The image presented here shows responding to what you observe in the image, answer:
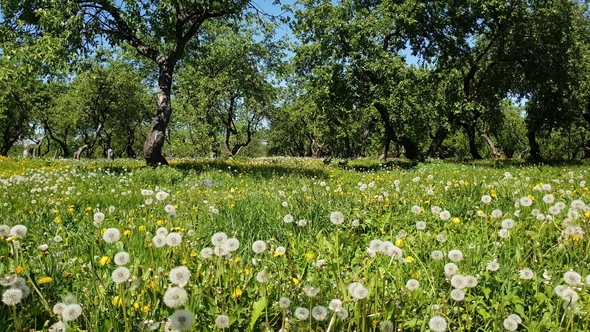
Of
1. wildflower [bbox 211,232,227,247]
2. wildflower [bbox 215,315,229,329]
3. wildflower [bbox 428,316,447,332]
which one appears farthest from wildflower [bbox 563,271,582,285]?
wildflower [bbox 211,232,227,247]

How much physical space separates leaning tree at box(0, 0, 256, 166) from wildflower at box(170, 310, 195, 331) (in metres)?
12.2

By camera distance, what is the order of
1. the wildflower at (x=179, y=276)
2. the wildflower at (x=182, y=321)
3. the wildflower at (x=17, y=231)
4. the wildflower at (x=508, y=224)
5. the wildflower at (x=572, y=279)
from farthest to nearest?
1. the wildflower at (x=508, y=224)
2. the wildflower at (x=17, y=231)
3. the wildflower at (x=572, y=279)
4. the wildflower at (x=179, y=276)
5. the wildflower at (x=182, y=321)

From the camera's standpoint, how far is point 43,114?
172 feet

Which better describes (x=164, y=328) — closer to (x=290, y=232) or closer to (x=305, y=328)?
(x=305, y=328)

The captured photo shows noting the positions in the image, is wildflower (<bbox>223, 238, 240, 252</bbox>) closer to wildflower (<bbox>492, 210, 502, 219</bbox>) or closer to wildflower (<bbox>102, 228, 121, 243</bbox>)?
wildflower (<bbox>102, 228, 121, 243</bbox>)

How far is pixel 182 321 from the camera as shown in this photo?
5.74ft

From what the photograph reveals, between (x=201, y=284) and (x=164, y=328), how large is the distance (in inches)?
22.9

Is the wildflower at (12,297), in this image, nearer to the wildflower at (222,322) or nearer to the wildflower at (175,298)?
the wildflower at (175,298)

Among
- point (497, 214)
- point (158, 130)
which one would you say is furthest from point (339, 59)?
point (497, 214)

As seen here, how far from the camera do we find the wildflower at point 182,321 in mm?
1722

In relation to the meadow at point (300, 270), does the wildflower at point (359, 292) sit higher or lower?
higher

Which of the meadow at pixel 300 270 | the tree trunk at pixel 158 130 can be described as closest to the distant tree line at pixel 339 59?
the tree trunk at pixel 158 130

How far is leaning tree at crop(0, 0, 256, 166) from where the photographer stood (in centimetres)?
1187

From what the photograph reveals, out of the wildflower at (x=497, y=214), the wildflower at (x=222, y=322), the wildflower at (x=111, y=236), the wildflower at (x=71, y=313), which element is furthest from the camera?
the wildflower at (x=497, y=214)
